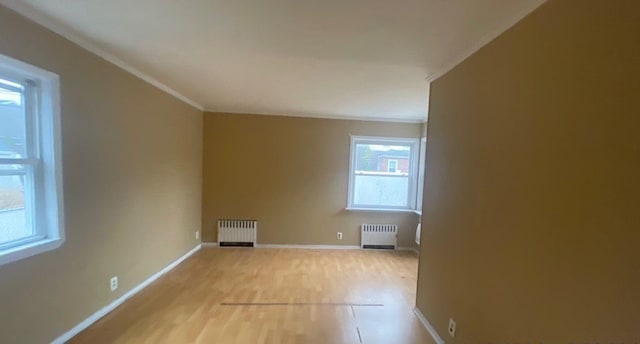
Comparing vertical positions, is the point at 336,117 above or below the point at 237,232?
above

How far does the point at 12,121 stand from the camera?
6.04 ft

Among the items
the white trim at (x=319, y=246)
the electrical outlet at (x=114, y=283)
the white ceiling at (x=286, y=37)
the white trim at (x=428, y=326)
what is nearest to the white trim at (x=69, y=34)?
the white ceiling at (x=286, y=37)

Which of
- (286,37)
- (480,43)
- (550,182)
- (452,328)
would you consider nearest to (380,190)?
(452,328)

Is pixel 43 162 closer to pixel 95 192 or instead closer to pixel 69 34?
pixel 95 192

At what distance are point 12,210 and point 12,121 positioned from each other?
0.59 m

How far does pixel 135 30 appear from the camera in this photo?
76.8 inches

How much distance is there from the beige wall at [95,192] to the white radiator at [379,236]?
3.12 metres

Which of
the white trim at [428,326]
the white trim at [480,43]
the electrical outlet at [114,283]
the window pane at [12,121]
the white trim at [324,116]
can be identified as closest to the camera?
the white trim at [480,43]

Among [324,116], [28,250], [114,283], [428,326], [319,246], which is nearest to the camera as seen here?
[28,250]

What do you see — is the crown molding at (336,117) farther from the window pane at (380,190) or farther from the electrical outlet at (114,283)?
the electrical outlet at (114,283)

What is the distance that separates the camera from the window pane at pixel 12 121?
1786 mm

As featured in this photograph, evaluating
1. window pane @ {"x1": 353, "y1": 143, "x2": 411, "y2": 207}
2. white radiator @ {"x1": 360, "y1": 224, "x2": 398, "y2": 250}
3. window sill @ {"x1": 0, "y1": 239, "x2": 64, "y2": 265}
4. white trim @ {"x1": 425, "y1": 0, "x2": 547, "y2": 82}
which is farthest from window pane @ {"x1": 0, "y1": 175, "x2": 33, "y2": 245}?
white radiator @ {"x1": 360, "y1": 224, "x2": 398, "y2": 250}

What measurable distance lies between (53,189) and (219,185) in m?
2.90

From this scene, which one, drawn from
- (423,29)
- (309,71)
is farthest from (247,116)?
(423,29)
